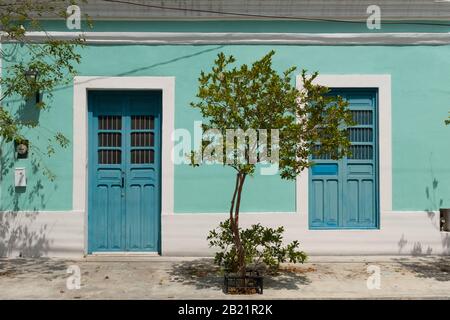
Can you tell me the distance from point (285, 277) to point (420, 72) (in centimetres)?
420

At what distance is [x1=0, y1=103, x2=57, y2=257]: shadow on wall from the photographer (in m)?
8.33

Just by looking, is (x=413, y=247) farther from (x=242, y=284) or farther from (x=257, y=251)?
(x=242, y=284)

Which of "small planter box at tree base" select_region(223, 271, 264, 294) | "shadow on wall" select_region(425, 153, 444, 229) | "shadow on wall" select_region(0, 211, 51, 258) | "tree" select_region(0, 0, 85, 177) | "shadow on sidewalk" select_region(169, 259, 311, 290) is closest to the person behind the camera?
"small planter box at tree base" select_region(223, 271, 264, 294)

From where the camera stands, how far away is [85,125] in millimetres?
8453

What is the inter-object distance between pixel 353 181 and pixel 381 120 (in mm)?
1121

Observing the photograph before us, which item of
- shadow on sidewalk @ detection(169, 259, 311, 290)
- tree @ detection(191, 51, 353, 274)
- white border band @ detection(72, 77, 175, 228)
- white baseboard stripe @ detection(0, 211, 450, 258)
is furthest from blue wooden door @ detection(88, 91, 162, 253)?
tree @ detection(191, 51, 353, 274)

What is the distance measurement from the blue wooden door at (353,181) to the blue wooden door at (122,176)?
2.69m

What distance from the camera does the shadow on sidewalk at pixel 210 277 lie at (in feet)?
22.2

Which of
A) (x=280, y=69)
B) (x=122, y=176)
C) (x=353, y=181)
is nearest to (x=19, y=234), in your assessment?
(x=122, y=176)

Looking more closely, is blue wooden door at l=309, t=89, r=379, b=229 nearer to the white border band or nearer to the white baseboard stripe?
the white baseboard stripe

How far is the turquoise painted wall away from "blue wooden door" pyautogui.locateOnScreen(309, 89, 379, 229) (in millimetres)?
355
